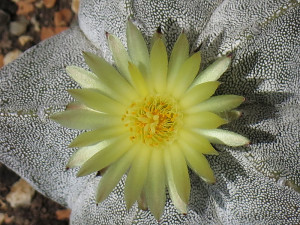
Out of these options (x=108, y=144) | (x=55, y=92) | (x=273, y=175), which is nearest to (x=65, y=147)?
(x=55, y=92)

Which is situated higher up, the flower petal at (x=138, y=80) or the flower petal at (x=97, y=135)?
the flower petal at (x=138, y=80)

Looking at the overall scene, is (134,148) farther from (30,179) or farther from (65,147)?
(30,179)

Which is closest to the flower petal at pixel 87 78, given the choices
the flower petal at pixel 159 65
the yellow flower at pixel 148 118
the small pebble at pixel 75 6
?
the yellow flower at pixel 148 118

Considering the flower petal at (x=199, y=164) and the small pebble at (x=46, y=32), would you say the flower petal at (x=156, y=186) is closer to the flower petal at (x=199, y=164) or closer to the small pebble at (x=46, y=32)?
the flower petal at (x=199, y=164)

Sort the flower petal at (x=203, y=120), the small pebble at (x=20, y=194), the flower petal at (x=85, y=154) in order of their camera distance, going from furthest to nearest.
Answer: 1. the small pebble at (x=20, y=194)
2. the flower petal at (x=85, y=154)
3. the flower petal at (x=203, y=120)

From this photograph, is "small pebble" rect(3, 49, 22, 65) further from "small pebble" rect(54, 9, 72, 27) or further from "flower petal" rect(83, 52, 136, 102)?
"flower petal" rect(83, 52, 136, 102)

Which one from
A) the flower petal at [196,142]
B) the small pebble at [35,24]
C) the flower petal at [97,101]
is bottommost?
the small pebble at [35,24]
